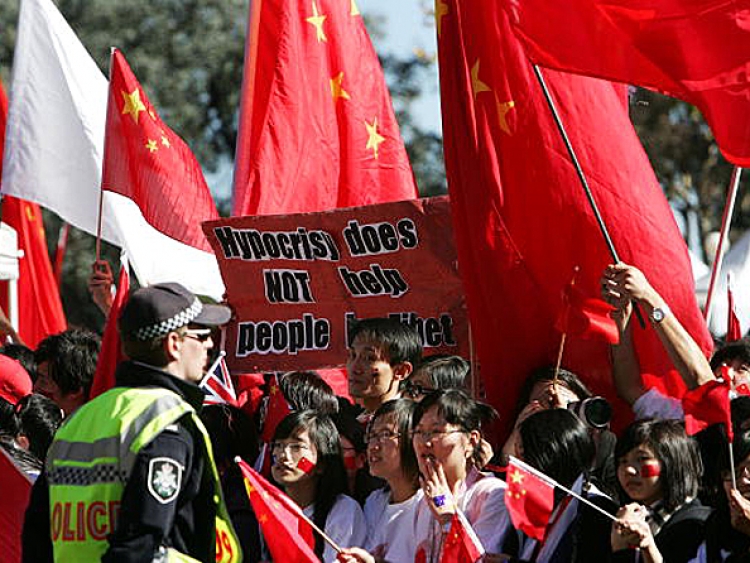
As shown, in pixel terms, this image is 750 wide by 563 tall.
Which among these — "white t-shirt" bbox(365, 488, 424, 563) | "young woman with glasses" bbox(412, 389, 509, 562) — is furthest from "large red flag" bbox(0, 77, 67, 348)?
"young woman with glasses" bbox(412, 389, 509, 562)

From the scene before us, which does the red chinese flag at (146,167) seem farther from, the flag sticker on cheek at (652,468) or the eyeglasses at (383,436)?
the flag sticker on cheek at (652,468)

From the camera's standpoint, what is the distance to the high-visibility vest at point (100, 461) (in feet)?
16.1

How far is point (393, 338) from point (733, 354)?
1397 mm

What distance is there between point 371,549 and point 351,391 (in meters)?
0.99

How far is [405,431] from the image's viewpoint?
645 cm

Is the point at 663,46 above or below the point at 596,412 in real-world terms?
above

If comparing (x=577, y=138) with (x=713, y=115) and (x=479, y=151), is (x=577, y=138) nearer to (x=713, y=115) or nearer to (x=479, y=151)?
(x=479, y=151)

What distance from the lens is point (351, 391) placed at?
7.29m

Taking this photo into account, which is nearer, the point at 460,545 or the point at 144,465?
the point at 144,465

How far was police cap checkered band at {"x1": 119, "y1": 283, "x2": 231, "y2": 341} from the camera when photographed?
512 cm

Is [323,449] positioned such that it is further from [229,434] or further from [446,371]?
[229,434]

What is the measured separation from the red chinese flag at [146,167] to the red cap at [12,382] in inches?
42.4

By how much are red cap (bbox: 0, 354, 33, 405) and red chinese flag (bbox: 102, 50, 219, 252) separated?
1078 mm

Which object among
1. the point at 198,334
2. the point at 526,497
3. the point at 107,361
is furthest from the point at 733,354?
the point at 107,361
